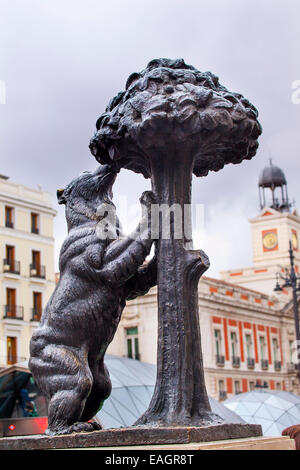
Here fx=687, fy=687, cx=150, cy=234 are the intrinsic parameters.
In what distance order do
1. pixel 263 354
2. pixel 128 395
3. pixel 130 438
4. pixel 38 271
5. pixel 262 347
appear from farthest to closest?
pixel 262 347 → pixel 263 354 → pixel 38 271 → pixel 128 395 → pixel 130 438

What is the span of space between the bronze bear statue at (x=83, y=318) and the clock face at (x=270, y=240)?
56739 millimetres

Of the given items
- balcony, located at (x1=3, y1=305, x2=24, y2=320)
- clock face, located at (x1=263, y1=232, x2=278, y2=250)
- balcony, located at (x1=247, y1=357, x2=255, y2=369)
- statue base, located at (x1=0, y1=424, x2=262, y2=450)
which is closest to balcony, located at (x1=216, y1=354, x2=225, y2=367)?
balcony, located at (x1=247, y1=357, x2=255, y2=369)

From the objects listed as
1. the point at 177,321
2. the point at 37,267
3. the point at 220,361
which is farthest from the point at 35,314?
the point at 177,321

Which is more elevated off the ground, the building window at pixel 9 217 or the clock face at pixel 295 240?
the clock face at pixel 295 240

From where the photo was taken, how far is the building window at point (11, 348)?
106 ft

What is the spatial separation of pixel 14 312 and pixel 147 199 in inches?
1193

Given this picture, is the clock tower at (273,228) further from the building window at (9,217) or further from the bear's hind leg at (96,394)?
the bear's hind leg at (96,394)

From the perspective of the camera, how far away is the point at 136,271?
455 centimetres

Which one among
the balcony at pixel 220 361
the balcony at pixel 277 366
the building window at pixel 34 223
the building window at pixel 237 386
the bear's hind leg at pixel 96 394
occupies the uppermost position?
the building window at pixel 34 223

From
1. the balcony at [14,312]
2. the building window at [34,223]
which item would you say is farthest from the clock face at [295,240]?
the balcony at [14,312]

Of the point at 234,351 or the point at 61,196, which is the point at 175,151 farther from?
the point at 234,351

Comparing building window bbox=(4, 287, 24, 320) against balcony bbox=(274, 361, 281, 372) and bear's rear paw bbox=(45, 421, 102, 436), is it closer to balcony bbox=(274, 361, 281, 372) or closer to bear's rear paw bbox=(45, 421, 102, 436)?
balcony bbox=(274, 361, 281, 372)

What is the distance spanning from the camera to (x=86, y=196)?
4574 mm
